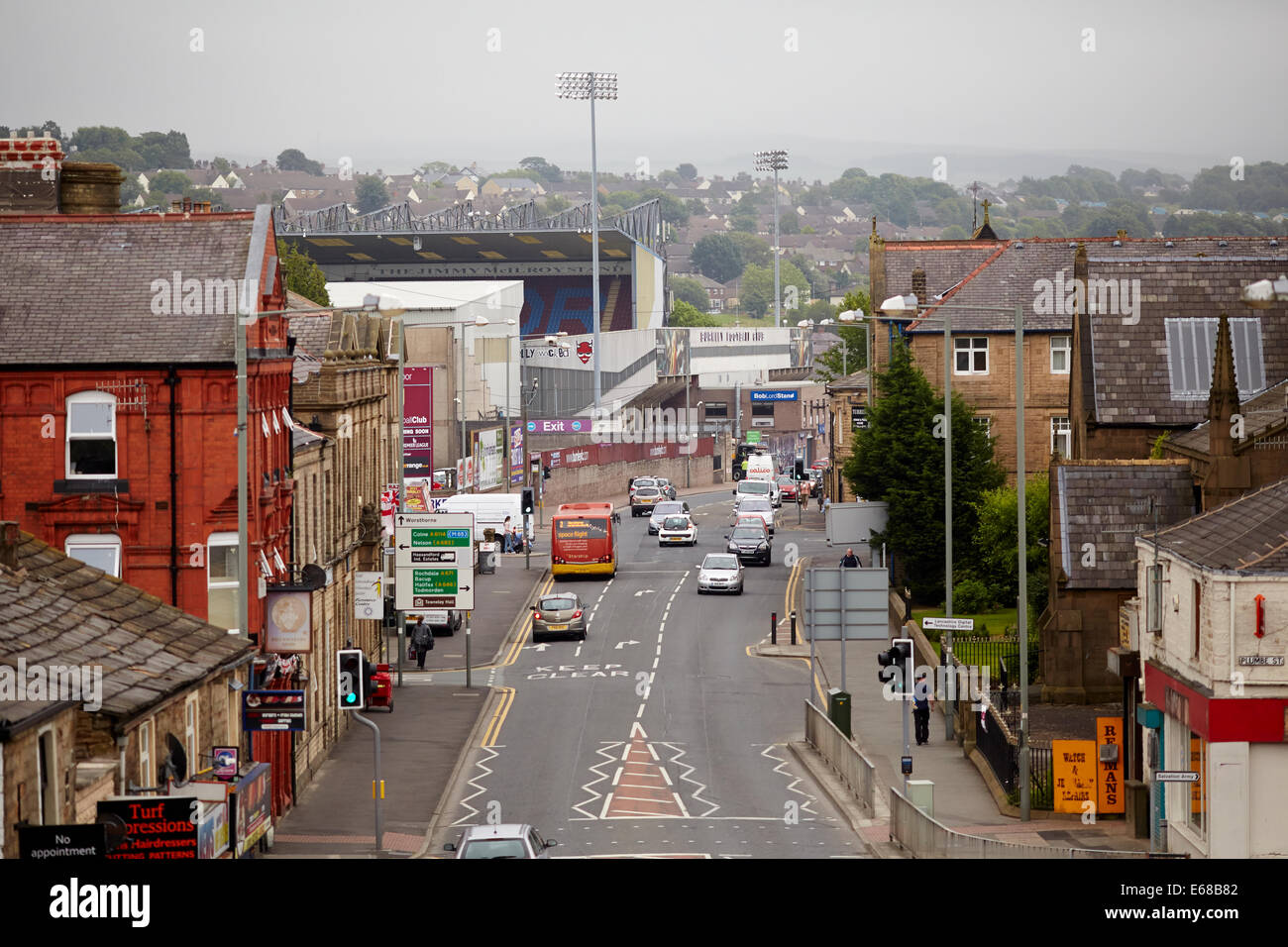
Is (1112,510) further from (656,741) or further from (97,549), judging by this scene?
(97,549)

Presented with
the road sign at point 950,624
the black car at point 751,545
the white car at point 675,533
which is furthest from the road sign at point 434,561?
the white car at point 675,533

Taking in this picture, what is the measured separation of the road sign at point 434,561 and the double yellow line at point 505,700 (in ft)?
9.44

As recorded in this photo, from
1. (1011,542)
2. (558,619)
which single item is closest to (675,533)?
(558,619)

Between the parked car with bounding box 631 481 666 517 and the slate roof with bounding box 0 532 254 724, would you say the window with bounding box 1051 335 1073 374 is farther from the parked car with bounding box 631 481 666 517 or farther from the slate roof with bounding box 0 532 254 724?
the slate roof with bounding box 0 532 254 724

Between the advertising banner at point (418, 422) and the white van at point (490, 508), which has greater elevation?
the advertising banner at point (418, 422)

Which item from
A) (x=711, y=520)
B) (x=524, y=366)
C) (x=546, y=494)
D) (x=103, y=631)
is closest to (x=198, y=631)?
(x=103, y=631)

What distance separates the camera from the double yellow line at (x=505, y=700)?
149 feet

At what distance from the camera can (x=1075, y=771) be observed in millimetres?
34344

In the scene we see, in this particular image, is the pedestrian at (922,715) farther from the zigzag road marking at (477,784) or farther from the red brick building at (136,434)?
the red brick building at (136,434)

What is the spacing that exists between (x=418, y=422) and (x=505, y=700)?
4281 cm

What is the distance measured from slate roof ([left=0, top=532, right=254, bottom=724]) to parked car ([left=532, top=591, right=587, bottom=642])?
30.6 meters
